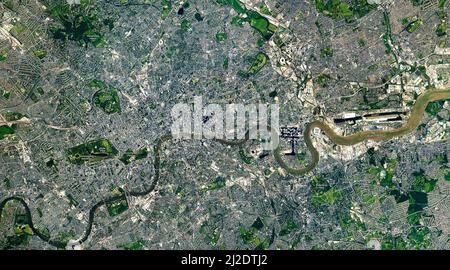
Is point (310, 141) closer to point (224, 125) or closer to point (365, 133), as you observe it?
point (365, 133)

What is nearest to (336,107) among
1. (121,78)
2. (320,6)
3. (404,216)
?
(320,6)

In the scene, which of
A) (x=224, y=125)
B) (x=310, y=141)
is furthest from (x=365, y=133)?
(x=224, y=125)

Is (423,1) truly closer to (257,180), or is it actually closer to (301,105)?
(301,105)

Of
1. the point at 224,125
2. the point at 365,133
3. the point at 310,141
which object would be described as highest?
the point at 224,125

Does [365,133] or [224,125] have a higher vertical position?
[224,125]
